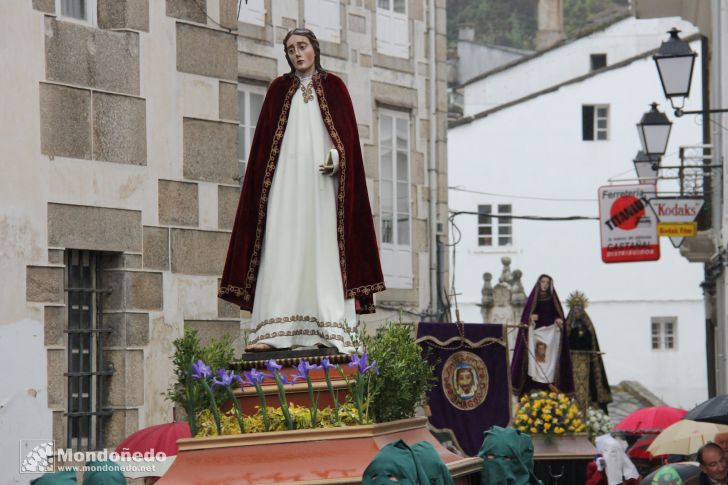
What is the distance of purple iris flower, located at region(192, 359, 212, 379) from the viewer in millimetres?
9039

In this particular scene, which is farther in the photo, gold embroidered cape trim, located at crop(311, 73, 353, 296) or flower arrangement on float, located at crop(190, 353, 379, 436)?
gold embroidered cape trim, located at crop(311, 73, 353, 296)

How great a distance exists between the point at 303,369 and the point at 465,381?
793 centimetres

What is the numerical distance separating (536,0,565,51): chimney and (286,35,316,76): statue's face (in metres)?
42.9

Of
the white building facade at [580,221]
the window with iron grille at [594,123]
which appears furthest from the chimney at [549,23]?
the window with iron grille at [594,123]

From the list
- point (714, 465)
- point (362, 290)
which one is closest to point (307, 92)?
point (362, 290)

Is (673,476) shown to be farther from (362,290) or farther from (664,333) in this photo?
(664,333)

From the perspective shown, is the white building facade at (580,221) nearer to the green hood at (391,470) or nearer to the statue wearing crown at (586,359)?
the statue wearing crown at (586,359)

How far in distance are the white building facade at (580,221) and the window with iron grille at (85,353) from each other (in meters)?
29.6

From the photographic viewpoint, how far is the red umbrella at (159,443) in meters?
10.9

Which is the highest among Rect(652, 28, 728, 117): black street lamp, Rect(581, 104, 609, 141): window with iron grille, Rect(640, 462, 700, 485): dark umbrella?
Rect(581, 104, 609, 141): window with iron grille

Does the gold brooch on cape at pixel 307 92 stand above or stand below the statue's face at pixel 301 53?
below

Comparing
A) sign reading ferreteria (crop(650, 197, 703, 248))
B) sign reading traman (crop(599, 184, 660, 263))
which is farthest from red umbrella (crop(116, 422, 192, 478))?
sign reading traman (crop(599, 184, 660, 263))

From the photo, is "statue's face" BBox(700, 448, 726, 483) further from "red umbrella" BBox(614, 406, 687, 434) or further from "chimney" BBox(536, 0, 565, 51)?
"chimney" BBox(536, 0, 565, 51)

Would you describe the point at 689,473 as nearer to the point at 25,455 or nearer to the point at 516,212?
the point at 25,455
